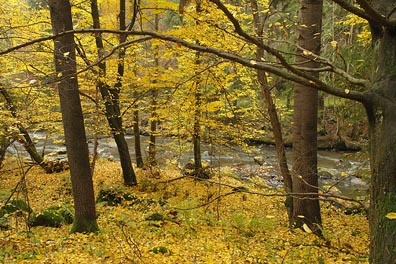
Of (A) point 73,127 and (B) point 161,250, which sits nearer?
(B) point 161,250

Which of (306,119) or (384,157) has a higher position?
(384,157)

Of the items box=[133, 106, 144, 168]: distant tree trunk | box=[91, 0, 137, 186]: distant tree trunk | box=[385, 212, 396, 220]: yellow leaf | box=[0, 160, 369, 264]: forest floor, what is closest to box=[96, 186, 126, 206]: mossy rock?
box=[0, 160, 369, 264]: forest floor

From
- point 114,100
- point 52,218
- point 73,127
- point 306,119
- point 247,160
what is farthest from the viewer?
point 247,160

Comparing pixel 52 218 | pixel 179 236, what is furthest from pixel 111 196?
pixel 179 236

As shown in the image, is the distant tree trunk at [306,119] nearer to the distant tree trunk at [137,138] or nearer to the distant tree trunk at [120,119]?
the distant tree trunk at [120,119]

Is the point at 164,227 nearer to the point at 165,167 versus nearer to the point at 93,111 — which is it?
the point at 93,111

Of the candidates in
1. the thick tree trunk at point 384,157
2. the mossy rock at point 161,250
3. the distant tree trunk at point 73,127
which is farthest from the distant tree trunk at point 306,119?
the thick tree trunk at point 384,157

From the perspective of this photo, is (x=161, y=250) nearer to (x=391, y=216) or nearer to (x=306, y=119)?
(x=306, y=119)

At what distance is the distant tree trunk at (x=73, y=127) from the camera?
5.61m

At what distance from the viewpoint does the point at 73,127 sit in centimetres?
596

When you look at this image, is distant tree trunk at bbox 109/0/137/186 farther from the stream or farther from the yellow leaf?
the yellow leaf

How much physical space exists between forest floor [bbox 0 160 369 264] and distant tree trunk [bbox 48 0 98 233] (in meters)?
0.48

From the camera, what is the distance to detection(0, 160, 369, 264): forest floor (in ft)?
16.4

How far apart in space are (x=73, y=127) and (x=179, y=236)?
9.35 feet
